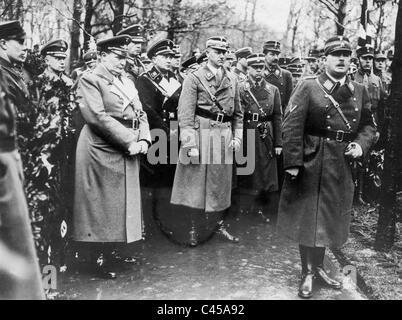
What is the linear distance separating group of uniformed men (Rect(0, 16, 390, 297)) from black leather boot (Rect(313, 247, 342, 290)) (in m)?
0.01

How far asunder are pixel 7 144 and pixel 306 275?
3040 millimetres

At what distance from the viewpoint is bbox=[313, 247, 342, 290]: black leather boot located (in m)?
4.69

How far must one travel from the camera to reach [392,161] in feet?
18.5

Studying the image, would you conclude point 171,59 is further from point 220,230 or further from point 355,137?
point 355,137

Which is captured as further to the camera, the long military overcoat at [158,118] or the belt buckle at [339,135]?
the long military overcoat at [158,118]

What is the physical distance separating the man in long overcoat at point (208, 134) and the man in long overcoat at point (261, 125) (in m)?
0.90

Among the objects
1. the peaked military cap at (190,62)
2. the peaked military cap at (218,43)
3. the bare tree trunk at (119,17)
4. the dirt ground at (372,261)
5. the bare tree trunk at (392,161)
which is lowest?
the dirt ground at (372,261)

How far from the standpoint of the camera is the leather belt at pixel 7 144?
7.95 feet

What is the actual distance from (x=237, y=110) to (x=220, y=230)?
4.75 ft

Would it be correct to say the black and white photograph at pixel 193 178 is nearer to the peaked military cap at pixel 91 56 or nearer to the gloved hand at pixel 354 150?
the gloved hand at pixel 354 150

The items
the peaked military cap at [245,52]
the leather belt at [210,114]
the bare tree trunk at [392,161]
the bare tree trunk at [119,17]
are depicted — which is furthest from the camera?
the bare tree trunk at [119,17]

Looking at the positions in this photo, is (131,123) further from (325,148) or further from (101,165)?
(325,148)

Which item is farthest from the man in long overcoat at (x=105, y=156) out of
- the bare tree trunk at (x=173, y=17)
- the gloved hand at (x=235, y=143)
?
the bare tree trunk at (x=173, y=17)
